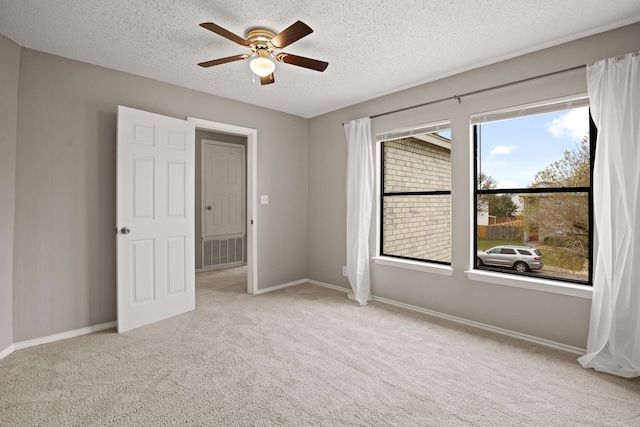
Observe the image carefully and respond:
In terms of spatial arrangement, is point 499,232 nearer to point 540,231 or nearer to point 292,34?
point 540,231

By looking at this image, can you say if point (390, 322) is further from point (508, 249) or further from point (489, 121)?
point (489, 121)

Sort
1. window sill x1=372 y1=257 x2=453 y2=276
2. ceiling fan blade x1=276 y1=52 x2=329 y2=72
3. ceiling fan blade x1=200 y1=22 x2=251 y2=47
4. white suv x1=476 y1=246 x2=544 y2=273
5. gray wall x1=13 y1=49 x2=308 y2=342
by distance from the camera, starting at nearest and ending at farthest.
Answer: ceiling fan blade x1=200 y1=22 x2=251 y2=47 → ceiling fan blade x1=276 y1=52 x2=329 y2=72 → gray wall x1=13 y1=49 x2=308 y2=342 → white suv x1=476 y1=246 x2=544 y2=273 → window sill x1=372 y1=257 x2=453 y2=276

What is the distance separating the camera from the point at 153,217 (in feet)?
10.6

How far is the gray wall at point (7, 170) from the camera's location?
2494 mm

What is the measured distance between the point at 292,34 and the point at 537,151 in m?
2.35

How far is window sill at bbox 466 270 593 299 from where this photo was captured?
8.30 feet

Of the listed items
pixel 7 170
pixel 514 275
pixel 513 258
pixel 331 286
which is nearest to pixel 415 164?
pixel 513 258

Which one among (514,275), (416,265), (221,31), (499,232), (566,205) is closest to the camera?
(221,31)

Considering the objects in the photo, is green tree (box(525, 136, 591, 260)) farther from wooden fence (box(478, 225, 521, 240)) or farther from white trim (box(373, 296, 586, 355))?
white trim (box(373, 296, 586, 355))

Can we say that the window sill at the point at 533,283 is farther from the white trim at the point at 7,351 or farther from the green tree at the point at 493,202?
the white trim at the point at 7,351

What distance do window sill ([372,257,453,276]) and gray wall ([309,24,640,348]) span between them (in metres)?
0.06

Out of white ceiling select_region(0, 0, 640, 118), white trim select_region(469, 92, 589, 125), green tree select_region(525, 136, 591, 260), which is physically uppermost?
white ceiling select_region(0, 0, 640, 118)

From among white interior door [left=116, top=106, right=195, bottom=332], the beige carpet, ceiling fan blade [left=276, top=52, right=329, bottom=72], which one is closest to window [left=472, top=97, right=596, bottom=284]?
the beige carpet

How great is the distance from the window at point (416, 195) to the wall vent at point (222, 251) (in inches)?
130
